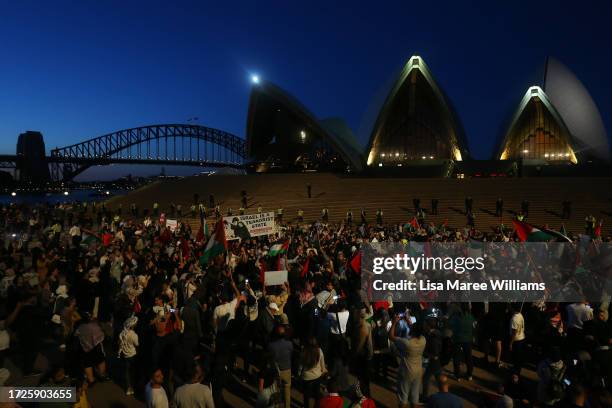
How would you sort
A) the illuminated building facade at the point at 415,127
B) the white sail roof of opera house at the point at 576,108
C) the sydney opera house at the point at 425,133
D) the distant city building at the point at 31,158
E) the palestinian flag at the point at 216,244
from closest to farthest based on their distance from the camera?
the palestinian flag at the point at 216,244, the sydney opera house at the point at 425,133, the illuminated building facade at the point at 415,127, the white sail roof of opera house at the point at 576,108, the distant city building at the point at 31,158

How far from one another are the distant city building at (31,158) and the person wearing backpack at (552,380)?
9608cm

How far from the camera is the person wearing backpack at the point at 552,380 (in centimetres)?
418

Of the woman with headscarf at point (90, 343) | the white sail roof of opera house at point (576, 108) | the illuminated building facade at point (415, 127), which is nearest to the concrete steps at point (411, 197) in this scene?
the illuminated building facade at point (415, 127)

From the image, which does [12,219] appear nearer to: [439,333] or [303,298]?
[303,298]

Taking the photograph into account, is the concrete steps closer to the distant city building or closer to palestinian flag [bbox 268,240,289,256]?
palestinian flag [bbox 268,240,289,256]

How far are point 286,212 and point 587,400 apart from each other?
780 inches

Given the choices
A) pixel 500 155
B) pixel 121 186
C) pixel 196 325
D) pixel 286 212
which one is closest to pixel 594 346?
pixel 196 325

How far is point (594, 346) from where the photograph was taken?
191 inches

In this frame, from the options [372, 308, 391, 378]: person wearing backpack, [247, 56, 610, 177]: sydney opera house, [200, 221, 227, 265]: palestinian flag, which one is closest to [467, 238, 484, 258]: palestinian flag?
[372, 308, 391, 378]: person wearing backpack

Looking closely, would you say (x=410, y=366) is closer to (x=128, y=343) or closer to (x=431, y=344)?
(x=431, y=344)

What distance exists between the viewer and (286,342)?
4.50m

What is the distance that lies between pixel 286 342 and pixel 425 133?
4314cm

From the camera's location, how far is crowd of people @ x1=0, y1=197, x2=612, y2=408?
4172 millimetres

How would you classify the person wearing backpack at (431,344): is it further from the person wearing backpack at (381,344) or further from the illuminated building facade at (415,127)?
the illuminated building facade at (415,127)
